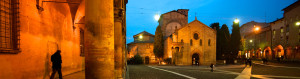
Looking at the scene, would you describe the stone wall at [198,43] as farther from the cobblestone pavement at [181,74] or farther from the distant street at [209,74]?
the cobblestone pavement at [181,74]

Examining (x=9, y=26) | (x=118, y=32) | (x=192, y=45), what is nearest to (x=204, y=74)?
(x=118, y=32)

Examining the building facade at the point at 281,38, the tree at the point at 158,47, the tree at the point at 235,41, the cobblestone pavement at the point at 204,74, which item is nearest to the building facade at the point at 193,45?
the tree at the point at 158,47

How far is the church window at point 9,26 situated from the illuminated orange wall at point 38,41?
0.19 meters

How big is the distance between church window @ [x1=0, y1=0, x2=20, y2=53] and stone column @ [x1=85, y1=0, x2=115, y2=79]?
241 cm

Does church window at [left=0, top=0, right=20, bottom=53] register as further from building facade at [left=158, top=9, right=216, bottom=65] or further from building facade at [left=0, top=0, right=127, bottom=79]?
building facade at [left=158, top=9, right=216, bottom=65]

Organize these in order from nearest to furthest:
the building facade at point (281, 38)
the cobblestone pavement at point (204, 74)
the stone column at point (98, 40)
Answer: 1. the stone column at point (98, 40)
2. the cobblestone pavement at point (204, 74)
3. the building facade at point (281, 38)

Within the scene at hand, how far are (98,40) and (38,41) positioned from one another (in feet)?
11.6

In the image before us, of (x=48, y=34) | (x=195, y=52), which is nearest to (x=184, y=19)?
(x=195, y=52)

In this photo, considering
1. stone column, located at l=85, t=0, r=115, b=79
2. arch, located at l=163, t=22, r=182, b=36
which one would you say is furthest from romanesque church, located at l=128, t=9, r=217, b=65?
stone column, located at l=85, t=0, r=115, b=79

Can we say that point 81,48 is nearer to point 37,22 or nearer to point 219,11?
point 37,22

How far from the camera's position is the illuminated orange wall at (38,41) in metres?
5.84

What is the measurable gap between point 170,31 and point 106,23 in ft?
142

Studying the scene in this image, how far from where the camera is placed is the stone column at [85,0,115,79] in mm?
4996

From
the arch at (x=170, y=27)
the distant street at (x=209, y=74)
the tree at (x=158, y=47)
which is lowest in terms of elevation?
the distant street at (x=209, y=74)
